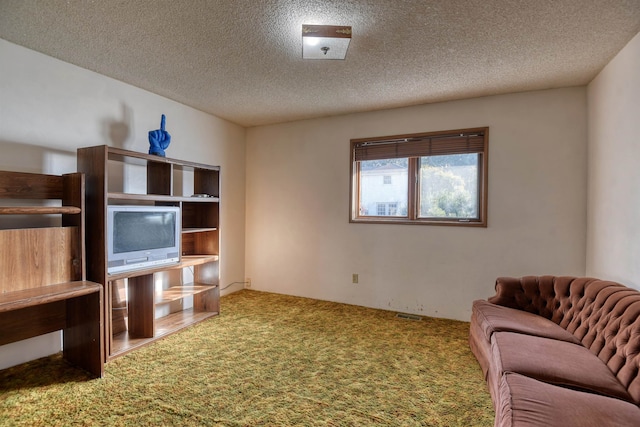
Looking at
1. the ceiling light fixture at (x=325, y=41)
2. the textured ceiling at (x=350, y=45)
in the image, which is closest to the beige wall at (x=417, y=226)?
the textured ceiling at (x=350, y=45)

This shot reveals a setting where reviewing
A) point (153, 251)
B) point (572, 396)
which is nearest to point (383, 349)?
point (572, 396)

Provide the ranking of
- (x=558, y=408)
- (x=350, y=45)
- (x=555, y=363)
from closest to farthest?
(x=558, y=408)
(x=555, y=363)
(x=350, y=45)

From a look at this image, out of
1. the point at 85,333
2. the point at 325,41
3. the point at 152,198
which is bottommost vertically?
the point at 85,333

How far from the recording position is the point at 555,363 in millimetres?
1668

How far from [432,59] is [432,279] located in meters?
2.29

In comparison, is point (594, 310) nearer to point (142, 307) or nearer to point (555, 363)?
point (555, 363)

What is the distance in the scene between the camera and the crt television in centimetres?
248

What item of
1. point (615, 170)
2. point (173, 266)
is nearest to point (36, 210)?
point (173, 266)

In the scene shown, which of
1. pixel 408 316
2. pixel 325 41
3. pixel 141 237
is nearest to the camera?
pixel 325 41

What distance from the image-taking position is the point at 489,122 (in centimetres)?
331

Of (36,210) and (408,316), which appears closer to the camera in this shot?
(36,210)

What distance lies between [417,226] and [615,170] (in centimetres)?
175

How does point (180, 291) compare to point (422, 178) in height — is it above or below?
below

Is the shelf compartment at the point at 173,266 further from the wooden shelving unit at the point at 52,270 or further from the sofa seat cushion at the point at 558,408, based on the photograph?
the sofa seat cushion at the point at 558,408
